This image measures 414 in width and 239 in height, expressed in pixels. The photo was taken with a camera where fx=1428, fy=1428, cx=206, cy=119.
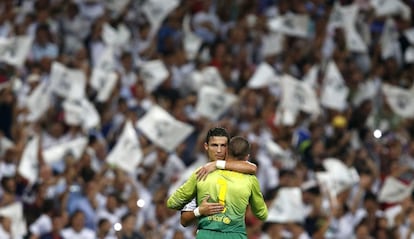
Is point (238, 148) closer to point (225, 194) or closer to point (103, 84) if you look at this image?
point (225, 194)

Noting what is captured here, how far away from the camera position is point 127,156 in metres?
17.3

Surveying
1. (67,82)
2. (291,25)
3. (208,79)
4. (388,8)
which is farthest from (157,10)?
(388,8)

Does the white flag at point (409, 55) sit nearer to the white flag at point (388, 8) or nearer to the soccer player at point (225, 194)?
the white flag at point (388, 8)

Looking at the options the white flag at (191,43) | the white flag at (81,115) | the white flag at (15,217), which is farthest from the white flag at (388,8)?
the white flag at (15,217)

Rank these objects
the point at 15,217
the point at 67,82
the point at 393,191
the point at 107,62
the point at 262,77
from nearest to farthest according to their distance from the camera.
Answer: the point at 15,217 → the point at 393,191 → the point at 67,82 → the point at 107,62 → the point at 262,77

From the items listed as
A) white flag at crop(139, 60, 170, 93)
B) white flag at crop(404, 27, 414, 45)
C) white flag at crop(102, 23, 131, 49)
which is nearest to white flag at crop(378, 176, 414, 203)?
white flag at crop(139, 60, 170, 93)

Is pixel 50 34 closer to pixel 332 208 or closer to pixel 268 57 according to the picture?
pixel 268 57

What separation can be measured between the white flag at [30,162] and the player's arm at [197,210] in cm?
587

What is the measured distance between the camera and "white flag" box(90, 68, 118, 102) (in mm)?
18500

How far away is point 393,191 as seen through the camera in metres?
18.0

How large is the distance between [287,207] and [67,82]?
3.43 meters

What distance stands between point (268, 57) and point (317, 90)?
2.98 ft

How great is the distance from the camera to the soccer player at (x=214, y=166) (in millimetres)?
10930

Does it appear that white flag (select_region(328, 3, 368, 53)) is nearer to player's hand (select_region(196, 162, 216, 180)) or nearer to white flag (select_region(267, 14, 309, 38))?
white flag (select_region(267, 14, 309, 38))
